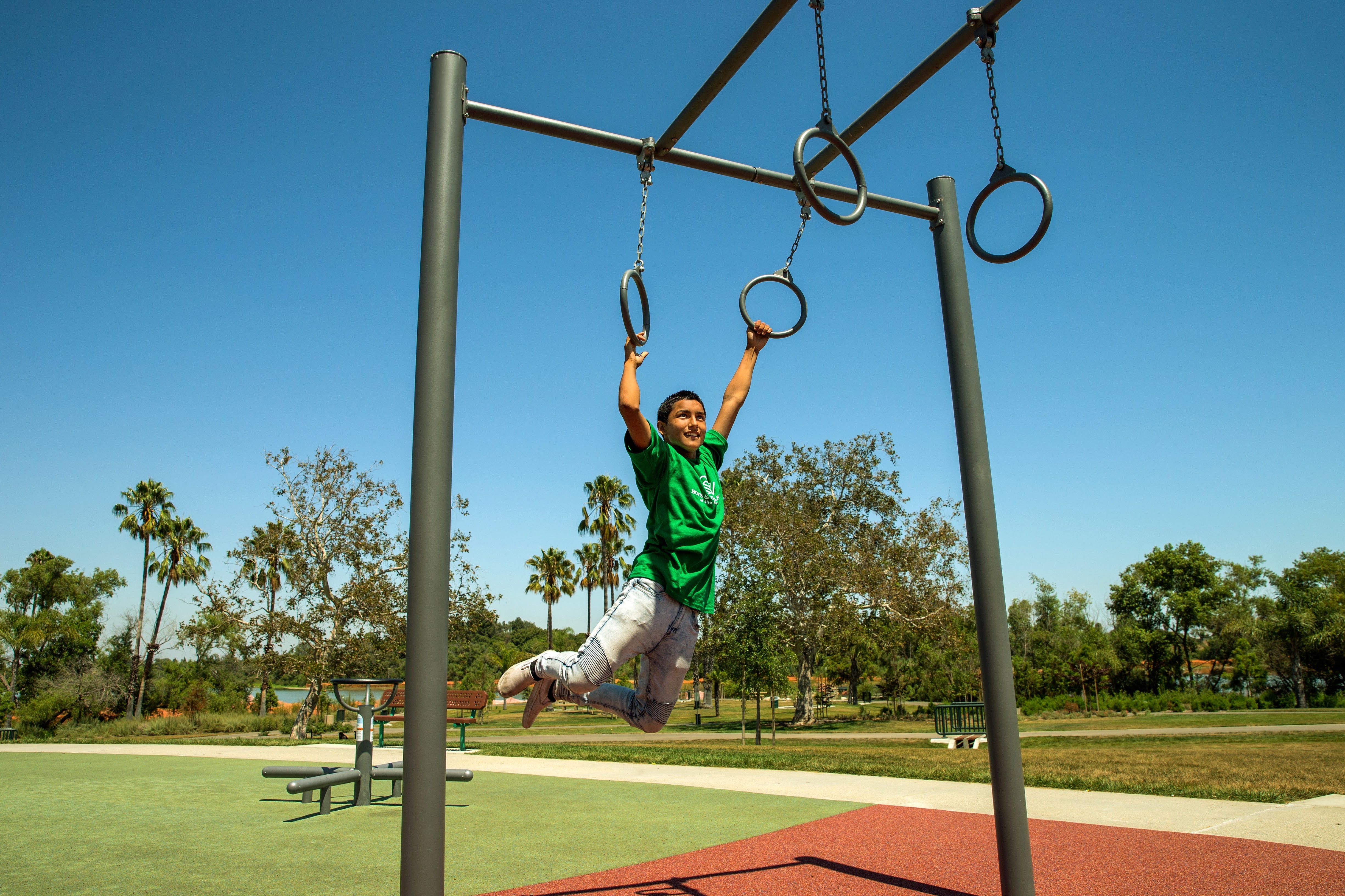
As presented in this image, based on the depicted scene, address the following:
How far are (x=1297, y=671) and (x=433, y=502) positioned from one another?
152 ft

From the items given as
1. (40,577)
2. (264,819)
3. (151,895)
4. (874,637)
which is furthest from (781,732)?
(40,577)

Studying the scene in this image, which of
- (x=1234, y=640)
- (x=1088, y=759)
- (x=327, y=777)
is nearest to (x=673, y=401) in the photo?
(x=327, y=777)

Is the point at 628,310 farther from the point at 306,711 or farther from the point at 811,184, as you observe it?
the point at 306,711

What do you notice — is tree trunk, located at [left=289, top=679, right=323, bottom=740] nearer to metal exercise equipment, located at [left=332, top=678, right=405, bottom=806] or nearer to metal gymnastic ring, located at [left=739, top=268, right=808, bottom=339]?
metal exercise equipment, located at [left=332, top=678, right=405, bottom=806]

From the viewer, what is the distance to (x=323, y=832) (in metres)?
6.79

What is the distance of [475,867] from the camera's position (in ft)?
18.2

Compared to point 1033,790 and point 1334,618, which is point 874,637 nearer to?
point 1033,790

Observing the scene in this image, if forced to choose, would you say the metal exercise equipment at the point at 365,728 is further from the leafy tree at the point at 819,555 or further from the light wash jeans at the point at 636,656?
the leafy tree at the point at 819,555

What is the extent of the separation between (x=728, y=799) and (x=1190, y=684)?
4915cm

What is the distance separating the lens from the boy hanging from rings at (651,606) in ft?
12.4

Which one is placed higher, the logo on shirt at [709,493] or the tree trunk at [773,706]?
the logo on shirt at [709,493]

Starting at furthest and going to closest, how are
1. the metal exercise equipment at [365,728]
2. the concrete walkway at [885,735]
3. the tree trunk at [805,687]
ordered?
the tree trunk at [805,687], the concrete walkway at [885,735], the metal exercise equipment at [365,728]

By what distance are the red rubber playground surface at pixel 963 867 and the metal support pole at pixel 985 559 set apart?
58 cm

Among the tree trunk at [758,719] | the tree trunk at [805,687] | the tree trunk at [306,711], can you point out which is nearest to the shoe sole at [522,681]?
the tree trunk at [758,719]
